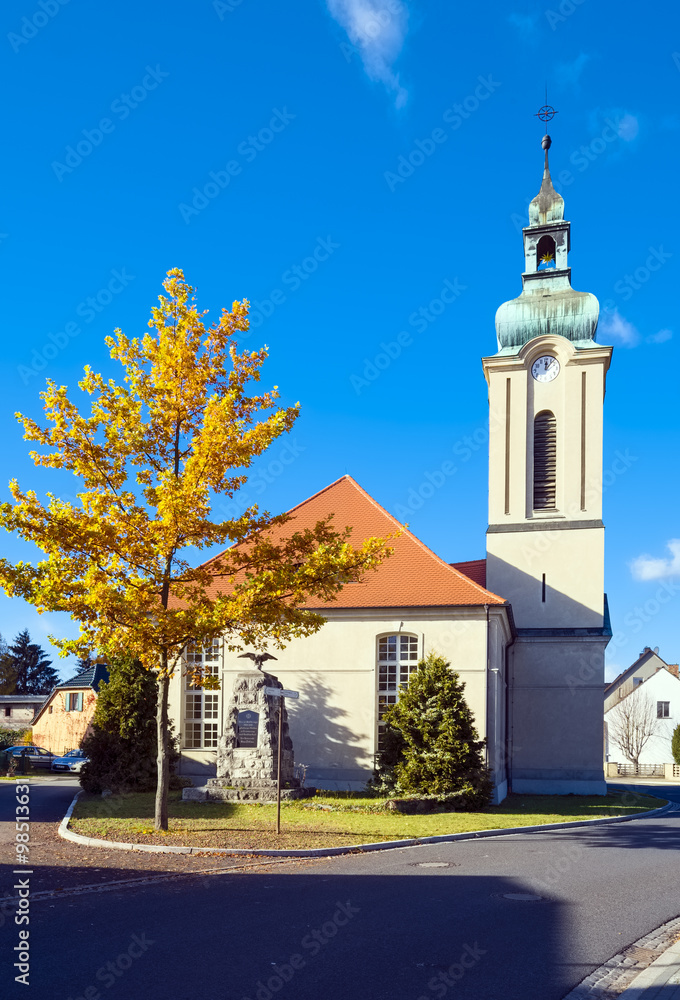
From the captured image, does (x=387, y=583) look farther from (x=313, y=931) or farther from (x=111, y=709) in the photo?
(x=313, y=931)

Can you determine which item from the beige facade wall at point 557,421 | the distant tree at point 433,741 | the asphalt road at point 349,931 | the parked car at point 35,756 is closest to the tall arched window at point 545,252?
the beige facade wall at point 557,421

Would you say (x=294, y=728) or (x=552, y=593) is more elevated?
(x=552, y=593)

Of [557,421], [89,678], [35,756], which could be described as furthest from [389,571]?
[89,678]

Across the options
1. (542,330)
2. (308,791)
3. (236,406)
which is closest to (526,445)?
(542,330)

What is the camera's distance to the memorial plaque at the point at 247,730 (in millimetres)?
21016

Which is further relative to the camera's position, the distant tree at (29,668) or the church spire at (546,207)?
the distant tree at (29,668)

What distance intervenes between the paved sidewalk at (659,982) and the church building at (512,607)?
16.8 metres

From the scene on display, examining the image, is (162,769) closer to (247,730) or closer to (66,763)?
(247,730)

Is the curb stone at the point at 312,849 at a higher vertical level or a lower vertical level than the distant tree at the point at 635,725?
higher

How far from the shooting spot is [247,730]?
21094 mm

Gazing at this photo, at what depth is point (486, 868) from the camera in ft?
39.8

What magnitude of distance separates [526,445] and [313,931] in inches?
997

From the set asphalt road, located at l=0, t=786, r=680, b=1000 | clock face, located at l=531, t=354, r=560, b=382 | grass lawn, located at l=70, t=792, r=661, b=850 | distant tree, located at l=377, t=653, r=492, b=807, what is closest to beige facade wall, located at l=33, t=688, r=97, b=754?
grass lawn, located at l=70, t=792, r=661, b=850

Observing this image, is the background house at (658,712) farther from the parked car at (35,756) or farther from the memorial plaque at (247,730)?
the memorial plaque at (247,730)
